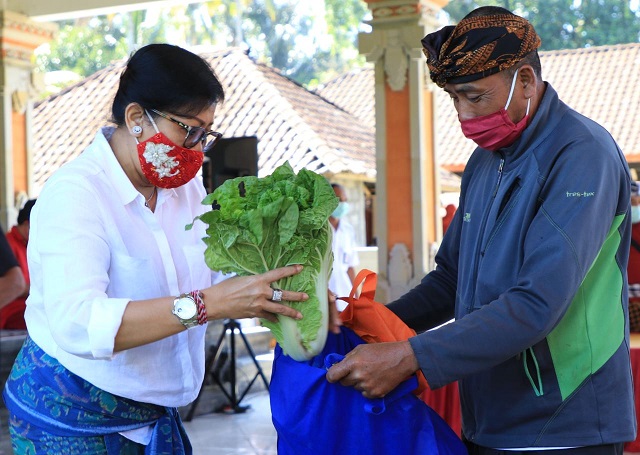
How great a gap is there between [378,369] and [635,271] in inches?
201

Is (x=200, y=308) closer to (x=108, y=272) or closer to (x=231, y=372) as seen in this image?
(x=108, y=272)

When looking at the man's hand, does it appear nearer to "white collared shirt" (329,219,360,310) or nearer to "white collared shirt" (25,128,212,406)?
"white collared shirt" (25,128,212,406)

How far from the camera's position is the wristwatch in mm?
2133

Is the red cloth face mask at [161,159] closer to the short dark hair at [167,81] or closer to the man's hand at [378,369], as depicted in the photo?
the short dark hair at [167,81]

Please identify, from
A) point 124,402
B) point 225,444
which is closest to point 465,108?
point 124,402

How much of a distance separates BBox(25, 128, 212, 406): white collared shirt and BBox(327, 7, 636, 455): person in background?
22.5 inches

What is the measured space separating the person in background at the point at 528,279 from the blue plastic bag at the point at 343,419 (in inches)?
2.4

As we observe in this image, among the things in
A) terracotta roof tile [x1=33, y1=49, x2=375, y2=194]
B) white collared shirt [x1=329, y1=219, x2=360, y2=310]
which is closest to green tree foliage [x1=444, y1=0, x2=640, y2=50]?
terracotta roof tile [x1=33, y1=49, x2=375, y2=194]

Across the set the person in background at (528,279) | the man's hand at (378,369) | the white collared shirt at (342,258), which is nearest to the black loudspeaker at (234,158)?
the white collared shirt at (342,258)

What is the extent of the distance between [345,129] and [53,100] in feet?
25.8

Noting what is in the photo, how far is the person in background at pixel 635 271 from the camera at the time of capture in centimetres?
584

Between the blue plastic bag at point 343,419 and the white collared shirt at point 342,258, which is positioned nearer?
the blue plastic bag at point 343,419

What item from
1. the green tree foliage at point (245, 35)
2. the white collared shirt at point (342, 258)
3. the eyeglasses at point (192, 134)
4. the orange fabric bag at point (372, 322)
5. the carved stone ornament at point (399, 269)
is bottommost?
the green tree foliage at point (245, 35)

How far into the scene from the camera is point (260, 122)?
703 inches
